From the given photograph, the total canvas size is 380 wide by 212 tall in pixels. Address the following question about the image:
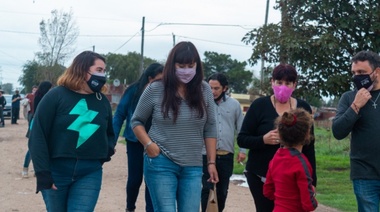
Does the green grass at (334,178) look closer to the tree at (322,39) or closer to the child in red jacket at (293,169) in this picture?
the tree at (322,39)

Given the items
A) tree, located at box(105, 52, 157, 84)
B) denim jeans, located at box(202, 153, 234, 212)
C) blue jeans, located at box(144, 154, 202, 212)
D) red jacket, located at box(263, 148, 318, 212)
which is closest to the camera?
red jacket, located at box(263, 148, 318, 212)

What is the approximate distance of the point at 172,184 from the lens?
5.12m

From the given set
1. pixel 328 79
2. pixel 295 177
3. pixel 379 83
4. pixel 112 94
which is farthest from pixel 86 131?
pixel 112 94

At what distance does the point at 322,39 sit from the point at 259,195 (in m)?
8.32

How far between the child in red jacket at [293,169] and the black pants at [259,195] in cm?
61

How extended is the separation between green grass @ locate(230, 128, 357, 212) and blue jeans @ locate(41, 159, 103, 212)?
550 centimetres

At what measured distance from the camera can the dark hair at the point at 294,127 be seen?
489cm

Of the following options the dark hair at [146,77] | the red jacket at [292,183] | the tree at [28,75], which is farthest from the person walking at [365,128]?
the tree at [28,75]

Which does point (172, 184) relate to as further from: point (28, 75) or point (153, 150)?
point (28, 75)

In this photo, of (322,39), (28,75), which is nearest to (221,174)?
(322,39)

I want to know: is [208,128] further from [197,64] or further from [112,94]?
[112,94]

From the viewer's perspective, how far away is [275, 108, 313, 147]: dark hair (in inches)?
193

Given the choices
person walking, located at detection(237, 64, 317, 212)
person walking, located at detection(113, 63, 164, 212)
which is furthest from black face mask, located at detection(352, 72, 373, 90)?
person walking, located at detection(113, 63, 164, 212)

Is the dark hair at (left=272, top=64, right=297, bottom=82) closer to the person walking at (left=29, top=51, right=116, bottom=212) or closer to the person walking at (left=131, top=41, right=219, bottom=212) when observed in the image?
the person walking at (left=131, top=41, right=219, bottom=212)
